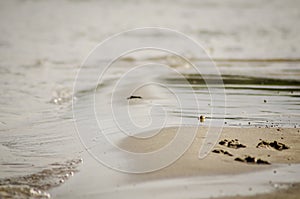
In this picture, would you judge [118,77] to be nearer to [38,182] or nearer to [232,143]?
[232,143]

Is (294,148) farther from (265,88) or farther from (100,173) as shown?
(265,88)

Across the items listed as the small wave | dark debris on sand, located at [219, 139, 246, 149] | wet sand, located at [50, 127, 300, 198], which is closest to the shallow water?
the small wave

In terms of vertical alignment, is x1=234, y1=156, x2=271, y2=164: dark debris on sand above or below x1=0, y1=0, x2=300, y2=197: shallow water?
below

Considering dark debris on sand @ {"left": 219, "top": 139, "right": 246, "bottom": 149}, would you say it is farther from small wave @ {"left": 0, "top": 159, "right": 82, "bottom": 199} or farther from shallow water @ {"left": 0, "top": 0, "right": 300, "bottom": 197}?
small wave @ {"left": 0, "top": 159, "right": 82, "bottom": 199}

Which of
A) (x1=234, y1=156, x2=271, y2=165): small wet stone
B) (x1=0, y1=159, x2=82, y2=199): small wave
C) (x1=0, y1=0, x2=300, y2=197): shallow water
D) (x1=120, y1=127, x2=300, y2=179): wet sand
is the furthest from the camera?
(x1=0, y1=0, x2=300, y2=197): shallow water

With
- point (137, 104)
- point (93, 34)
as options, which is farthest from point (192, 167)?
point (93, 34)

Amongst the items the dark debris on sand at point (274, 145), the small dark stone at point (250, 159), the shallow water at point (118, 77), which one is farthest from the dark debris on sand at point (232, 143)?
the shallow water at point (118, 77)

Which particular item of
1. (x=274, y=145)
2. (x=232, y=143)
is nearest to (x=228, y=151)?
(x=232, y=143)
